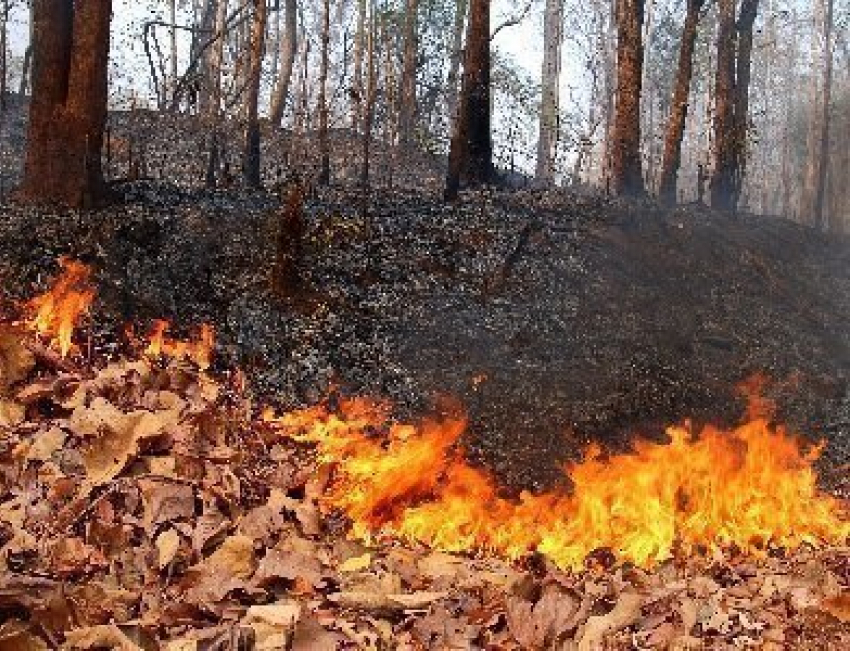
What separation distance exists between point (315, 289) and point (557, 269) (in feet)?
10.1

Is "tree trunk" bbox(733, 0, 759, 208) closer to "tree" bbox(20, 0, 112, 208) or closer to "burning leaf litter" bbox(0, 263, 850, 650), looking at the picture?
"burning leaf litter" bbox(0, 263, 850, 650)

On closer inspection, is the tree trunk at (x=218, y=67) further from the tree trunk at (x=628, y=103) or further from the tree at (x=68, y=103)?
the tree trunk at (x=628, y=103)

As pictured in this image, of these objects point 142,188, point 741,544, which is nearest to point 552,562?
point 741,544

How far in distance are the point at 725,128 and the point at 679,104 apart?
82.9 inches

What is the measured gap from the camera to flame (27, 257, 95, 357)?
7.40 m

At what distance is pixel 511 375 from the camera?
324 inches

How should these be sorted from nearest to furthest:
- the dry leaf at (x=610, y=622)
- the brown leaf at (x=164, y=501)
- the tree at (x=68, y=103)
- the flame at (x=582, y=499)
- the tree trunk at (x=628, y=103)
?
the dry leaf at (x=610, y=622) → the brown leaf at (x=164, y=501) → the flame at (x=582, y=499) → the tree at (x=68, y=103) → the tree trunk at (x=628, y=103)

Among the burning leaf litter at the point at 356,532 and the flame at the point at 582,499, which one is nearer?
the burning leaf litter at the point at 356,532

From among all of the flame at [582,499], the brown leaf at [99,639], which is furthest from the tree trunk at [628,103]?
the brown leaf at [99,639]

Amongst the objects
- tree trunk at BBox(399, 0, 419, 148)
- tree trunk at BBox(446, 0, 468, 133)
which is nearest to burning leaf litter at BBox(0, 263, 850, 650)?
tree trunk at BBox(399, 0, 419, 148)

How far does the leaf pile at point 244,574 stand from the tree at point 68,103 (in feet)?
10.7

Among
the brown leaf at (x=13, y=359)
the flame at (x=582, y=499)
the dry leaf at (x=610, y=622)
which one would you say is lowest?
the dry leaf at (x=610, y=622)

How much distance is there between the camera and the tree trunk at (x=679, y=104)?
17.0m

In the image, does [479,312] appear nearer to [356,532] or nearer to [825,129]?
[356,532]
